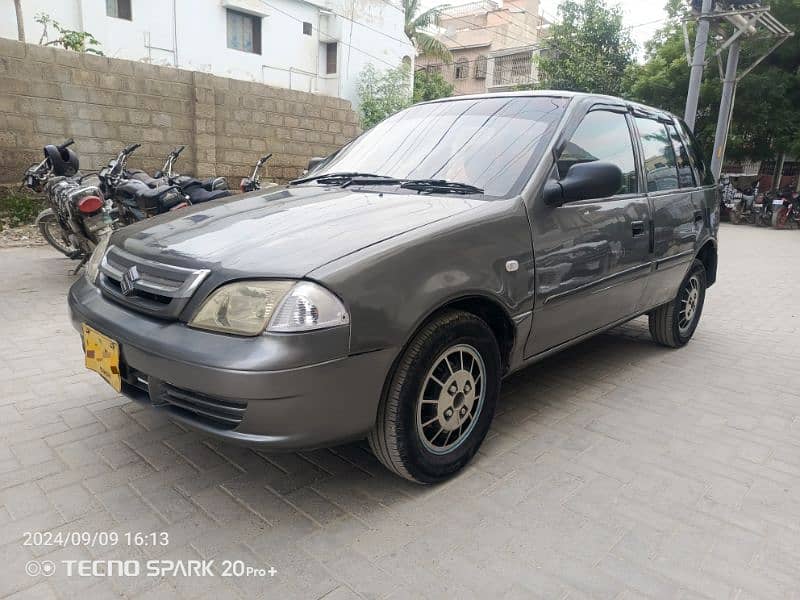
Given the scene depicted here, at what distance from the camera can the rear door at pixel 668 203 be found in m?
3.67

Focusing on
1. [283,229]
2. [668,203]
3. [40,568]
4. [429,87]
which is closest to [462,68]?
[429,87]

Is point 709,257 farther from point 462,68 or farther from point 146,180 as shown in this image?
point 462,68

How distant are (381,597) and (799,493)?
76.0 inches

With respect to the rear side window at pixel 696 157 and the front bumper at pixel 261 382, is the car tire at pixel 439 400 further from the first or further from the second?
the rear side window at pixel 696 157

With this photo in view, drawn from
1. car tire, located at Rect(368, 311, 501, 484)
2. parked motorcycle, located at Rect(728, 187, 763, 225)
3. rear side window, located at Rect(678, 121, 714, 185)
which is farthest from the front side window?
parked motorcycle, located at Rect(728, 187, 763, 225)

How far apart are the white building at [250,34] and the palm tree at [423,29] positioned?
535 cm

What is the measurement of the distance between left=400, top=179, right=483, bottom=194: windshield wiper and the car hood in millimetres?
92

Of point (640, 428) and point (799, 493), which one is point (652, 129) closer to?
point (640, 428)

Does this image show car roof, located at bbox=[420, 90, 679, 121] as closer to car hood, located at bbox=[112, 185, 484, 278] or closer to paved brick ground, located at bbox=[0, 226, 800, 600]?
car hood, located at bbox=[112, 185, 484, 278]

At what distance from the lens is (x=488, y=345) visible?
8.21 ft

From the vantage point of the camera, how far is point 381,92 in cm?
2134

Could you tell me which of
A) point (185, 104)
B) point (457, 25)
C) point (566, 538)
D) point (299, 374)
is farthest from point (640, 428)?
point (457, 25)

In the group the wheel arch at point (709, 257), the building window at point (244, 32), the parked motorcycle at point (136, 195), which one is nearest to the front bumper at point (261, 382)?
the wheel arch at point (709, 257)

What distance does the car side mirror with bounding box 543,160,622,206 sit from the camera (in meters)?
2.64
